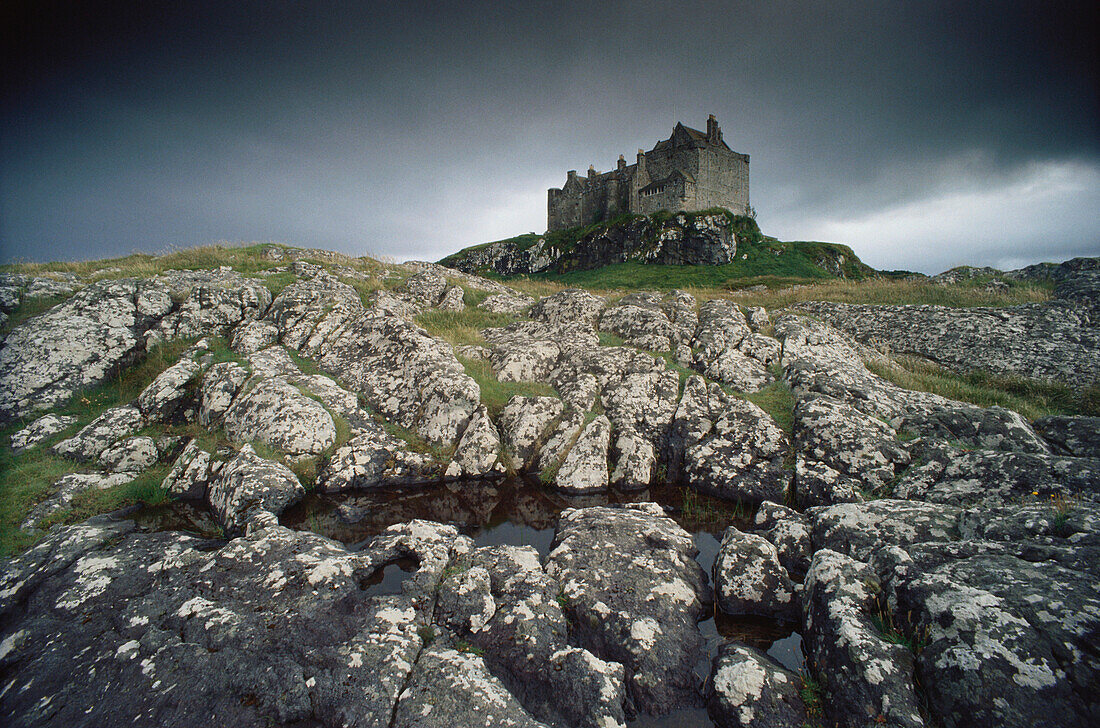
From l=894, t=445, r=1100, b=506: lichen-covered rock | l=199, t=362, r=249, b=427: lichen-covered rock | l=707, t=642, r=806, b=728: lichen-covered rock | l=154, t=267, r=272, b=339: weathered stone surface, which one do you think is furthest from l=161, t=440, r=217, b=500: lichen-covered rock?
l=894, t=445, r=1100, b=506: lichen-covered rock

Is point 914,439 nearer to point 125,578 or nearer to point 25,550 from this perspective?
point 125,578

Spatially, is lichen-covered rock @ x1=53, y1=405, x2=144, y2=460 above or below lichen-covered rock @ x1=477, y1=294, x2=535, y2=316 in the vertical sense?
below

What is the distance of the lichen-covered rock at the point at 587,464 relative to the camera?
1044cm

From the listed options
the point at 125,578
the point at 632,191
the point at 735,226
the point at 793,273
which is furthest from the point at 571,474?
the point at 632,191

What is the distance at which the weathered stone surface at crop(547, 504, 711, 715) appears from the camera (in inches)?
202

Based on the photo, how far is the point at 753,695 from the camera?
4.59 metres

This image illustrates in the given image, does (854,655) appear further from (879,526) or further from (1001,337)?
(1001,337)

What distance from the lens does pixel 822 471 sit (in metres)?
9.54

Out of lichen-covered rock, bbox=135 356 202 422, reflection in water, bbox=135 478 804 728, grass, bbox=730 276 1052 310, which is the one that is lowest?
reflection in water, bbox=135 478 804 728

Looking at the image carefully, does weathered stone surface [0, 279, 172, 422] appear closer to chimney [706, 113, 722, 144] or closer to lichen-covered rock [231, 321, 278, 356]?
lichen-covered rock [231, 321, 278, 356]

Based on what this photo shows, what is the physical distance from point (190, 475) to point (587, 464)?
9.59 metres

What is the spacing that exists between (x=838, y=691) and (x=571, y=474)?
6.66 m

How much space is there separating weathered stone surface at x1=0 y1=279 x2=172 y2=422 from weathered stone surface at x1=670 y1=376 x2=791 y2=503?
688 inches

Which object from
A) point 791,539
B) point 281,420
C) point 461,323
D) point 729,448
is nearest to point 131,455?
point 281,420
